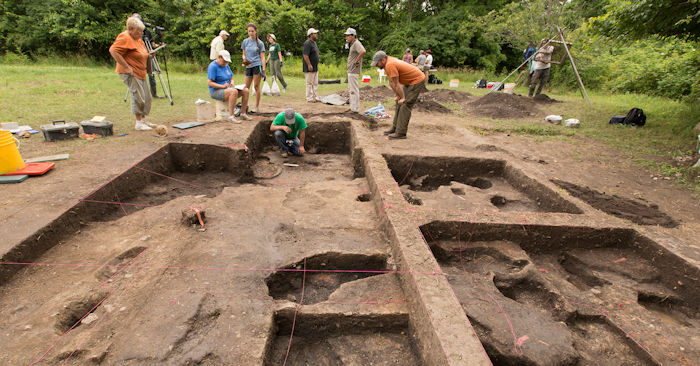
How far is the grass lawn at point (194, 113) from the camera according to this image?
556 cm

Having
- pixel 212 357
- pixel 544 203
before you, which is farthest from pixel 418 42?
pixel 212 357

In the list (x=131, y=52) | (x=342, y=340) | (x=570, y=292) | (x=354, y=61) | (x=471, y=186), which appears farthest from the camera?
(x=354, y=61)

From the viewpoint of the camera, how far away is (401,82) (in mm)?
5770

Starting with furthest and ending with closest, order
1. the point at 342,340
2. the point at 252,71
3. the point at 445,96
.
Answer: the point at 445,96 → the point at 252,71 → the point at 342,340

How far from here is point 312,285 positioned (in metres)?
2.66

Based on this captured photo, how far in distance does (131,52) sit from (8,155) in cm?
230

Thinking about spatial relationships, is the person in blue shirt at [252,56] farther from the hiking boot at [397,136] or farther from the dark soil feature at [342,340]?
the dark soil feature at [342,340]

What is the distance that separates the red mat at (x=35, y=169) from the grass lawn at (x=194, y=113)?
73cm

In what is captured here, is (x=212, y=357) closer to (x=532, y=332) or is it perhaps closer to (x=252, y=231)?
(x=252, y=231)

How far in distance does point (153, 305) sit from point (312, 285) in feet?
3.60

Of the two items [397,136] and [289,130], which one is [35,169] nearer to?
[289,130]

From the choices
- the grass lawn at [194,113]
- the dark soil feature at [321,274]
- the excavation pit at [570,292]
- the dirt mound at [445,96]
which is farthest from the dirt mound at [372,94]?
the dark soil feature at [321,274]

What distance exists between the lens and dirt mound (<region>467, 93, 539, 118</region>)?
898 cm

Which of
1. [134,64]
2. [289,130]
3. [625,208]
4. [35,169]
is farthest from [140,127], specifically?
[625,208]
